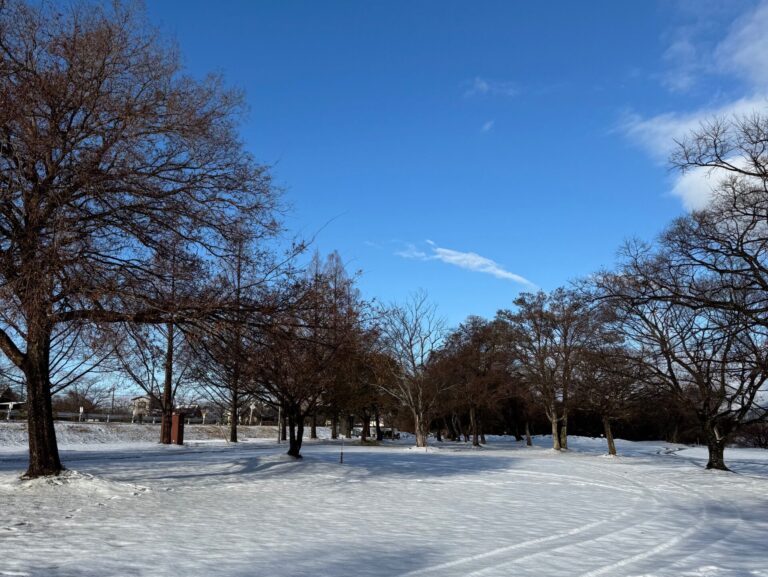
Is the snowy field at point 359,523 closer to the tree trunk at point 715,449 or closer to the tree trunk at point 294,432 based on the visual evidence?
the tree trunk at point 294,432

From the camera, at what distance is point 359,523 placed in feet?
35.6

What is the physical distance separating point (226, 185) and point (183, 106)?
180 centimetres

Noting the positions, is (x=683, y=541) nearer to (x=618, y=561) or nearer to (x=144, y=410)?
(x=618, y=561)

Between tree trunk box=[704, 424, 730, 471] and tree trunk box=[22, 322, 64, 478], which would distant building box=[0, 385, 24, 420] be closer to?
tree trunk box=[22, 322, 64, 478]

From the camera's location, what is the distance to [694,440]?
73625mm

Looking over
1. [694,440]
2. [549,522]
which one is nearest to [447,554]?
[549,522]

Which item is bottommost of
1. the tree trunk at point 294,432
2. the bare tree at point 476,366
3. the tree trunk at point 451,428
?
the tree trunk at point 451,428

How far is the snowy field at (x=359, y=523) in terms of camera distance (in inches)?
295

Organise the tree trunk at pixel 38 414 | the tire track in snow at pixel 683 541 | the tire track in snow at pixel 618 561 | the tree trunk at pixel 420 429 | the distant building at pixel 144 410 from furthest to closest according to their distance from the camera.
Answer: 1. the distant building at pixel 144 410
2. the tree trunk at pixel 420 429
3. the tree trunk at pixel 38 414
4. the tire track in snow at pixel 683 541
5. the tire track in snow at pixel 618 561

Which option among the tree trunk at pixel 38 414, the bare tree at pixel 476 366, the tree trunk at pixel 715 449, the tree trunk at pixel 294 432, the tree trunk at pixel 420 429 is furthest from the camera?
the bare tree at pixel 476 366

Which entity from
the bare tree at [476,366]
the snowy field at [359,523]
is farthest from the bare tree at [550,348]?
the snowy field at [359,523]

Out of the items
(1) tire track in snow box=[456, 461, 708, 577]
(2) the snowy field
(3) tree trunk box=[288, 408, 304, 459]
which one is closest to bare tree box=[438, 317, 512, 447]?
(3) tree trunk box=[288, 408, 304, 459]

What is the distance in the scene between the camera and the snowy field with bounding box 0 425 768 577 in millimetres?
7488

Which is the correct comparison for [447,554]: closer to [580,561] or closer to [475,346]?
[580,561]
